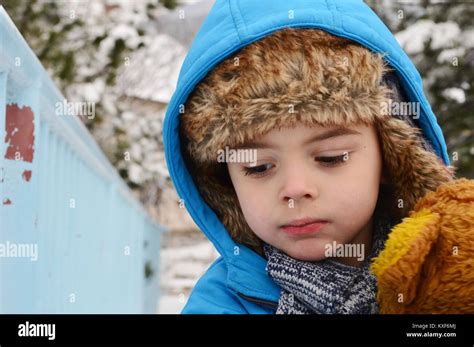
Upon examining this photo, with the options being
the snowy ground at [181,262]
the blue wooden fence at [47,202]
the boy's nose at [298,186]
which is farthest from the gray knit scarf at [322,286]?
the snowy ground at [181,262]

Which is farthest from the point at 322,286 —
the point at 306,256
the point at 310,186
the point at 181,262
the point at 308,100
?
the point at 181,262

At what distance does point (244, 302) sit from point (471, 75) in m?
2.75

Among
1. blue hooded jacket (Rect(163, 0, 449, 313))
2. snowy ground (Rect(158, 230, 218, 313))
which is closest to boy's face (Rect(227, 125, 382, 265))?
blue hooded jacket (Rect(163, 0, 449, 313))

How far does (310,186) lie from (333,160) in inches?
2.9

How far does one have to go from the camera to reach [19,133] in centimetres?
148

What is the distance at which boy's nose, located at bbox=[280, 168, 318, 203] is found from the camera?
1.21 metres

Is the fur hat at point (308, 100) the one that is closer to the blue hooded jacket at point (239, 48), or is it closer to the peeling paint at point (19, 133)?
the blue hooded jacket at point (239, 48)

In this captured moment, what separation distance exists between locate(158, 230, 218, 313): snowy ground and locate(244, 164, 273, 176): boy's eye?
14.8 feet

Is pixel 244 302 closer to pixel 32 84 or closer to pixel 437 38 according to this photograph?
pixel 32 84

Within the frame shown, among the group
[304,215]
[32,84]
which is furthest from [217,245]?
[32,84]

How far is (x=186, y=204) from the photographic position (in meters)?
1.55

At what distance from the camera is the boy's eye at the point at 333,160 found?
4.06ft
